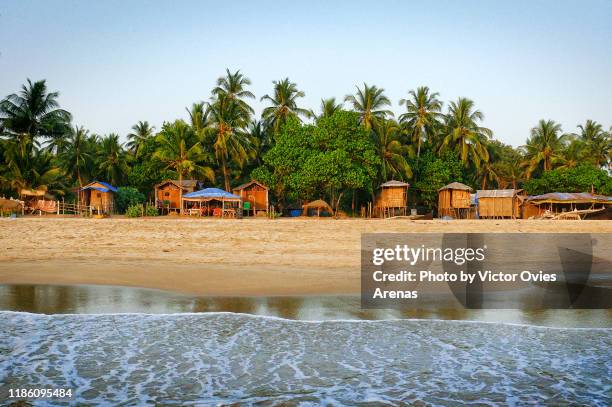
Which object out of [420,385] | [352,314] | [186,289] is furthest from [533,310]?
[186,289]

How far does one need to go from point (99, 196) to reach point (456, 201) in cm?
2701

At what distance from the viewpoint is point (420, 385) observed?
566cm

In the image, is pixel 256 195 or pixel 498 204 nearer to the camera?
pixel 498 204

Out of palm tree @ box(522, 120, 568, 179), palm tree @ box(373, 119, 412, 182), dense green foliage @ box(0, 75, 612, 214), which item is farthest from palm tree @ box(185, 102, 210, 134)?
palm tree @ box(522, 120, 568, 179)

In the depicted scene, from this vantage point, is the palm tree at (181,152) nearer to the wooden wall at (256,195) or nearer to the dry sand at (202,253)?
the wooden wall at (256,195)

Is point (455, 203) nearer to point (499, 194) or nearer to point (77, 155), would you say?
point (499, 194)

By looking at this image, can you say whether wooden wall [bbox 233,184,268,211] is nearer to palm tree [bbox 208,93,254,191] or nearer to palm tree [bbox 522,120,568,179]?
palm tree [bbox 208,93,254,191]

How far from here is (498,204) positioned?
3450 centimetres

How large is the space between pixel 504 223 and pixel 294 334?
1722cm

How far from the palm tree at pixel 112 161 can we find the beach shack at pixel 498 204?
29.3m

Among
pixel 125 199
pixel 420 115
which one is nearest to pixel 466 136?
pixel 420 115

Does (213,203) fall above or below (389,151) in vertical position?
below

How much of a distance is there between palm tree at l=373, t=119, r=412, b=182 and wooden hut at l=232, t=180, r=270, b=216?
959 cm

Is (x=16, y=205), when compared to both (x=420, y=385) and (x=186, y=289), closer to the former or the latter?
(x=186, y=289)
